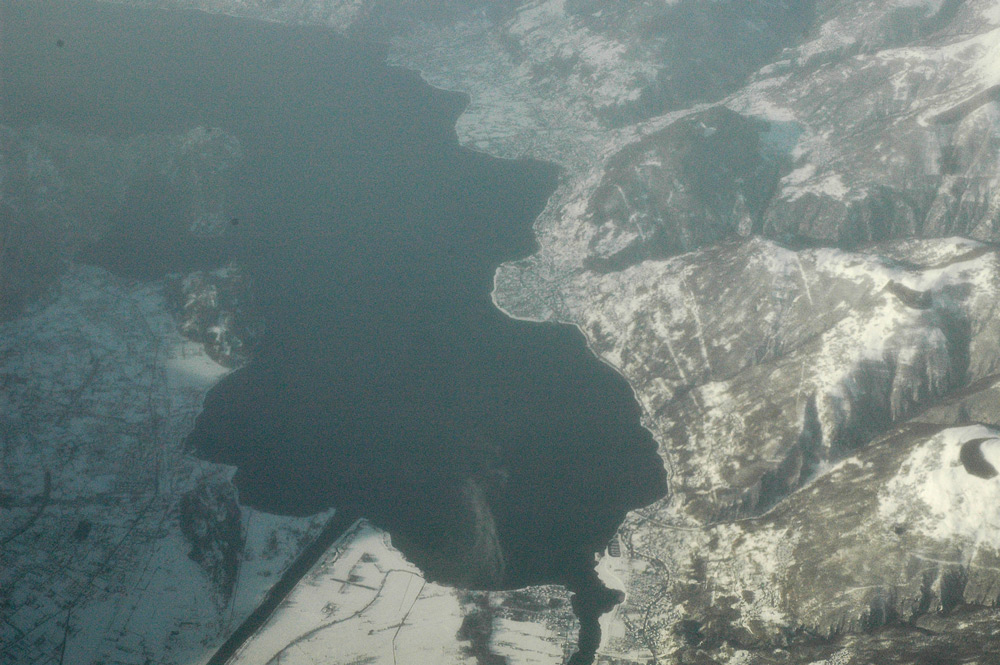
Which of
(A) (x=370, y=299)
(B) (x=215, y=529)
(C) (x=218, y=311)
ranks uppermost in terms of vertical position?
(A) (x=370, y=299)

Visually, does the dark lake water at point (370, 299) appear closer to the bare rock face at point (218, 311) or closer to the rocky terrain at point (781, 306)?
the bare rock face at point (218, 311)

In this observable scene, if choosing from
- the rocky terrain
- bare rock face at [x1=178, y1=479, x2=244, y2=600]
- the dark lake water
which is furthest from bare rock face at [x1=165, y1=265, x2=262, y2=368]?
bare rock face at [x1=178, y1=479, x2=244, y2=600]

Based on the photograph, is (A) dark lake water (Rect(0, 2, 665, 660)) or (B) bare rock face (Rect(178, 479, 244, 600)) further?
(A) dark lake water (Rect(0, 2, 665, 660))

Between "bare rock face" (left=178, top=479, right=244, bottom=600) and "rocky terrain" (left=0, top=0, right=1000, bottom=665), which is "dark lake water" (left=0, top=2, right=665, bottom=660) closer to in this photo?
"bare rock face" (left=178, top=479, right=244, bottom=600)

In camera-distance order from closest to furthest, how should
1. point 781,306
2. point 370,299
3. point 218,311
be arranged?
point 781,306
point 218,311
point 370,299

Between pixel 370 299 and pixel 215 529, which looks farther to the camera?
pixel 370 299

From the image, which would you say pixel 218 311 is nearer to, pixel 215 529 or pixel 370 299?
pixel 370 299

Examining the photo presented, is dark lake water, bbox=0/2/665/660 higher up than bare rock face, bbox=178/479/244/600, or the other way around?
dark lake water, bbox=0/2/665/660

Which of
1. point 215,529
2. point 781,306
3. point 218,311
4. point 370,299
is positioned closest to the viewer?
point 215,529

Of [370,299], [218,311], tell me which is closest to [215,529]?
[218,311]
